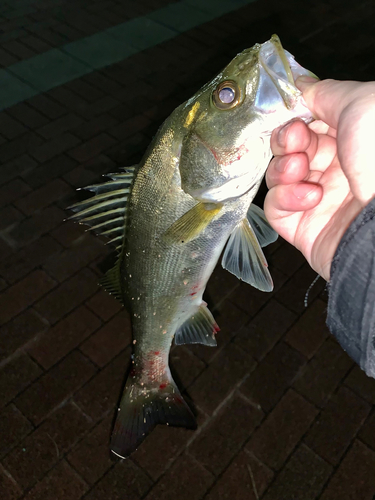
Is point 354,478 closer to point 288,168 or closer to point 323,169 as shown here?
point 323,169

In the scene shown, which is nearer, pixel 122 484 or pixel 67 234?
pixel 122 484

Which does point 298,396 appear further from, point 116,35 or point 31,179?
point 116,35

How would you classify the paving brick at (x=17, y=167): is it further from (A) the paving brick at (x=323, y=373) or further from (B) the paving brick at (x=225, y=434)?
(A) the paving brick at (x=323, y=373)

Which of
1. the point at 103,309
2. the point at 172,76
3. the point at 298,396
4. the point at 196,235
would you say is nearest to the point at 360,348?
the point at 196,235

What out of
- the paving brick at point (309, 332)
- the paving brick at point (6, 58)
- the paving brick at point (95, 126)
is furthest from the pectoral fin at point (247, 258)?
the paving brick at point (6, 58)

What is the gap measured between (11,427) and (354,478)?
252 cm

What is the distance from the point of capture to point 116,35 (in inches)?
276

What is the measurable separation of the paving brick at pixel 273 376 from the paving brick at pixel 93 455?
111cm

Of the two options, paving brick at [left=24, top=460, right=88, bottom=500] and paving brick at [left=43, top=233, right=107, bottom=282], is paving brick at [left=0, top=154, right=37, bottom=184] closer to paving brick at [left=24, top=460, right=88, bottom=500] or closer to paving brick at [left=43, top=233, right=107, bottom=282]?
paving brick at [left=43, top=233, right=107, bottom=282]

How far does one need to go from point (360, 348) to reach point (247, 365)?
6.08ft

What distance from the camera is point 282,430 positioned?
332 centimetres

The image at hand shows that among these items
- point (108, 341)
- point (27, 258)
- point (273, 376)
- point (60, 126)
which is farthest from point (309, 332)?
point (60, 126)

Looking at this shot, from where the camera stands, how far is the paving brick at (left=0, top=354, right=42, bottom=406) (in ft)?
11.4

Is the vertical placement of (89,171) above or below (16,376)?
above
